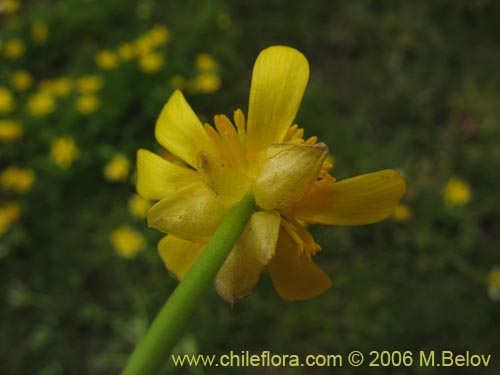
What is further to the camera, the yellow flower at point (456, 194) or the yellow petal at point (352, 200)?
the yellow flower at point (456, 194)

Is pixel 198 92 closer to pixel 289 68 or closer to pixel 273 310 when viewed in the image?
pixel 273 310

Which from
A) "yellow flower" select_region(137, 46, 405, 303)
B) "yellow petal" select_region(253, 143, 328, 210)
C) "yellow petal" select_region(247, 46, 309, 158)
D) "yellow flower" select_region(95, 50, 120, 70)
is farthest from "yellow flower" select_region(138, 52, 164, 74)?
"yellow petal" select_region(253, 143, 328, 210)

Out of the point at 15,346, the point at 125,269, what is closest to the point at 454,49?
the point at 125,269

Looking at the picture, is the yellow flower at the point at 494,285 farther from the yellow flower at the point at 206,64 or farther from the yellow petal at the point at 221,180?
the yellow petal at the point at 221,180

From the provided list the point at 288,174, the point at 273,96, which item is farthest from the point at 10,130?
the point at 288,174

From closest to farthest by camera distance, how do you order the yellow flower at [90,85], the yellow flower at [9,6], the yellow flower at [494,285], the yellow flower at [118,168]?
the yellow flower at [494,285], the yellow flower at [118,168], the yellow flower at [90,85], the yellow flower at [9,6]

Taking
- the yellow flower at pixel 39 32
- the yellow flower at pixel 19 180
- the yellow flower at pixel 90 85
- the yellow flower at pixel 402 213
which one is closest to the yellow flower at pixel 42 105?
the yellow flower at pixel 90 85
